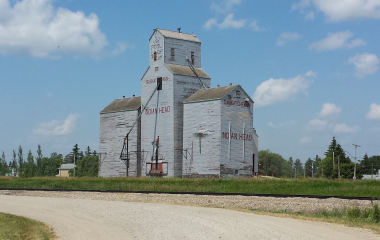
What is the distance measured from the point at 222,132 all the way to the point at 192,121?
433 cm

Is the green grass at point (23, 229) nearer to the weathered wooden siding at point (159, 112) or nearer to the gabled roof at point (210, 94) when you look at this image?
the gabled roof at point (210, 94)

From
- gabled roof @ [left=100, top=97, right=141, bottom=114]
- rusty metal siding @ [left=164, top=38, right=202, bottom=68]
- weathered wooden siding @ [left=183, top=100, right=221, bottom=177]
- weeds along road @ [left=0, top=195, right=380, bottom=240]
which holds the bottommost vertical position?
weeds along road @ [left=0, top=195, right=380, bottom=240]

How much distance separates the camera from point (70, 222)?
68.9 feet

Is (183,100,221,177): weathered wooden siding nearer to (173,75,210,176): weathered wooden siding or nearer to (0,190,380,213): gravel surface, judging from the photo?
(173,75,210,176): weathered wooden siding

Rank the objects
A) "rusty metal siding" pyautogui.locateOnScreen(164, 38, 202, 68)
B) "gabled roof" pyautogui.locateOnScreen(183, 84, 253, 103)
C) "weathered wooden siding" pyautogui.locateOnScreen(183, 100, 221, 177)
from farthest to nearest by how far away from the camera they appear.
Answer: "rusty metal siding" pyautogui.locateOnScreen(164, 38, 202, 68) → "gabled roof" pyautogui.locateOnScreen(183, 84, 253, 103) → "weathered wooden siding" pyautogui.locateOnScreen(183, 100, 221, 177)

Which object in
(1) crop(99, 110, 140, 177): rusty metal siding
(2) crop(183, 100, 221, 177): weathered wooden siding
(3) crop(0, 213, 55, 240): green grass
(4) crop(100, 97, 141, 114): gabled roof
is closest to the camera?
(3) crop(0, 213, 55, 240): green grass

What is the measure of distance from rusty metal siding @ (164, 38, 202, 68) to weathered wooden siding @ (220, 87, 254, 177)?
988 centimetres

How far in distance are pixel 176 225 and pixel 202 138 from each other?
37.9 meters

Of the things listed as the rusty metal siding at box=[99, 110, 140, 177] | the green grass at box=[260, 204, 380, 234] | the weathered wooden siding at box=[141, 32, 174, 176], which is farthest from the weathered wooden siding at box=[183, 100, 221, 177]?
the green grass at box=[260, 204, 380, 234]

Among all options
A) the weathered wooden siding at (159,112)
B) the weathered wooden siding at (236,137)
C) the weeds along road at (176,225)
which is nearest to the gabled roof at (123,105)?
the weathered wooden siding at (159,112)

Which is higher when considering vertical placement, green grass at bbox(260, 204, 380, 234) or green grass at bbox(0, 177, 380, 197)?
green grass at bbox(0, 177, 380, 197)

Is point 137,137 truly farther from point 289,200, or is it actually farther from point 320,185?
point 289,200

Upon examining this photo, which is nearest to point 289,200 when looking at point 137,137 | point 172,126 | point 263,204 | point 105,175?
point 263,204

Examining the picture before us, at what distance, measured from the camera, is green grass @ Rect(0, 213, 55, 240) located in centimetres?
1725
